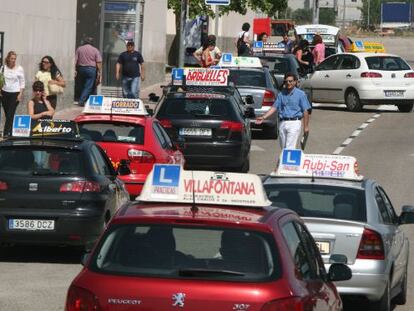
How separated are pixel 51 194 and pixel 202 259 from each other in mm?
6623

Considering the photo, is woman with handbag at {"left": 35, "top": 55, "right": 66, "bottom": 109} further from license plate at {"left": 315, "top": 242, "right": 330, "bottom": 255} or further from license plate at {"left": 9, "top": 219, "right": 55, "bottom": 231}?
license plate at {"left": 315, "top": 242, "right": 330, "bottom": 255}

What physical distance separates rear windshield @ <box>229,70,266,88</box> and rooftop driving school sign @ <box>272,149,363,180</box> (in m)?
16.2

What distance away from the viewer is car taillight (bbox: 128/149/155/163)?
58.0 feet

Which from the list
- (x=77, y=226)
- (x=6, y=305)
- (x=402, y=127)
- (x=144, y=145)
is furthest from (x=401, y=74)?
(x=6, y=305)

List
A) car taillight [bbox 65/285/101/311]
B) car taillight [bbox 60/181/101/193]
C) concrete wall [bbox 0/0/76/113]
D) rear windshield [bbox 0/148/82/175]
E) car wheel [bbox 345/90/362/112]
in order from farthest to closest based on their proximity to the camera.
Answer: car wheel [bbox 345/90/362/112] → concrete wall [bbox 0/0/76/113] → rear windshield [bbox 0/148/82/175] → car taillight [bbox 60/181/101/193] → car taillight [bbox 65/285/101/311]

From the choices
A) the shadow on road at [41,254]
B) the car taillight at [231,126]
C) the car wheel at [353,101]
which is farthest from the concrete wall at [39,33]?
the shadow on road at [41,254]

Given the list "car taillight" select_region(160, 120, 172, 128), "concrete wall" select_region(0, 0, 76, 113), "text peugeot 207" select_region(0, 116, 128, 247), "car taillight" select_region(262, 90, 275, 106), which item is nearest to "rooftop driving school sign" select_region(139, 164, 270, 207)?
"text peugeot 207" select_region(0, 116, 128, 247)

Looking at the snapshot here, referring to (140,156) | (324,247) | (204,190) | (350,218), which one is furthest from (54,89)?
(204,190)

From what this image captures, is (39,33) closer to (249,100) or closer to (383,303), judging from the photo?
(249,100)

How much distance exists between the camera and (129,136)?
17906 millimetres

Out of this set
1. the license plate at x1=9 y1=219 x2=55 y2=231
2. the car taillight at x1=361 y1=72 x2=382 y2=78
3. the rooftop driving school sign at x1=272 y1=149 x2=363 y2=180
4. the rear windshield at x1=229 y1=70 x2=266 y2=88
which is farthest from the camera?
the car taillight at x1=361 y1=72 x2=382 y2=78

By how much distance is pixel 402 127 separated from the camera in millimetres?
31578

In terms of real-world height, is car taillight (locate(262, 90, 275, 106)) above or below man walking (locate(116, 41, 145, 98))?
below

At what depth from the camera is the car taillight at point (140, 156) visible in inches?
696
